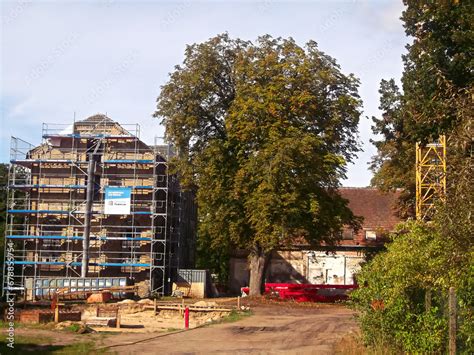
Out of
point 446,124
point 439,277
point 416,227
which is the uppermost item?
point 446,124

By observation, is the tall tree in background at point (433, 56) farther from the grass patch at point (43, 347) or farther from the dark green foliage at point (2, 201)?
the dark green foliage at point (2, 201)

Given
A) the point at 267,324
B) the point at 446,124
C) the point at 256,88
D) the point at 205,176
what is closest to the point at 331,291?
the point at 205,176

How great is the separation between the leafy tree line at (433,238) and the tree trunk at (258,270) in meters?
19.2

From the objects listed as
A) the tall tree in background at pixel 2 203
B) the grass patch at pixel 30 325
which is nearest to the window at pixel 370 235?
the tall tree in background at pixel 2 203

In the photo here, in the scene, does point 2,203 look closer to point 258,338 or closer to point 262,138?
point 262,138

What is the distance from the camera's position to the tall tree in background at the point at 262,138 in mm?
37156

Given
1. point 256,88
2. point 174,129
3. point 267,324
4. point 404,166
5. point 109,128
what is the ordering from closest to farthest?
1. point 267,324
2. point 256,88
3. point 174,129
4. point 404,166
5. point 109,128

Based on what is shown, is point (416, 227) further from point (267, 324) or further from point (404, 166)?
point (404, 166)

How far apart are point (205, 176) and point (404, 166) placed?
47.3ft

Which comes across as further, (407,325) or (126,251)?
(126,251)

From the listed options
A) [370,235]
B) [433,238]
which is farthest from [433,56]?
[370,235]

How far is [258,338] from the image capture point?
21469 mm

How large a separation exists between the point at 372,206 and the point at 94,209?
23889 millimetres

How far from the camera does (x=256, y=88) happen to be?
38906 mm
